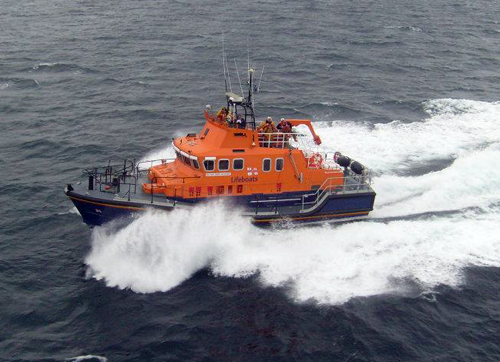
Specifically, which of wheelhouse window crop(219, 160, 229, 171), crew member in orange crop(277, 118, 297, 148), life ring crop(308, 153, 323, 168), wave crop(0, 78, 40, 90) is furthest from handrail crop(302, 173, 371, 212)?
wave crop(0, 78, 40, 90)

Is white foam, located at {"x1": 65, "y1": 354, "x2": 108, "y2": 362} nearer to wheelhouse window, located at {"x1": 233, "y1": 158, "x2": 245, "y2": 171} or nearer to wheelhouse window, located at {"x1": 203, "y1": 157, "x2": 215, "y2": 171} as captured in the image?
wheelhouse window, located at {"x1": 203, "y1": 157, "x2": 215, "y2": 171}

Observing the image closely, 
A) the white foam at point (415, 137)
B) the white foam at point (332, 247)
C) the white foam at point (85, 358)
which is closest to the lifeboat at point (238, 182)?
the white foam at point (332, 247)

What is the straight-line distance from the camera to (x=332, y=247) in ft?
67.7

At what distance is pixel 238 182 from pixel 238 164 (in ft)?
2.45

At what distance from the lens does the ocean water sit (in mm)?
16172

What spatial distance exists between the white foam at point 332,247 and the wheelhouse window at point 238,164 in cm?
168

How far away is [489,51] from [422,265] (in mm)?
38966

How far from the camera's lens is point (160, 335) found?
1602cm

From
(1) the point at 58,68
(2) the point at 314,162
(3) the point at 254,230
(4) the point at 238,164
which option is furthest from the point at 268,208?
(1) the point at 58,68

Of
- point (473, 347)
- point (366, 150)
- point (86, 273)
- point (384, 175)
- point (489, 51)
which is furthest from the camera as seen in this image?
point (489, 51)

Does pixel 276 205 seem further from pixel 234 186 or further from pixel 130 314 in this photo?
pixel 130 314

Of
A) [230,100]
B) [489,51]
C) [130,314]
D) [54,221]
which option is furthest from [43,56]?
[489,51]

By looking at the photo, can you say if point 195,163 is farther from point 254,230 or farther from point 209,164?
point 254,230

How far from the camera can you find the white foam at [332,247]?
733 inches
